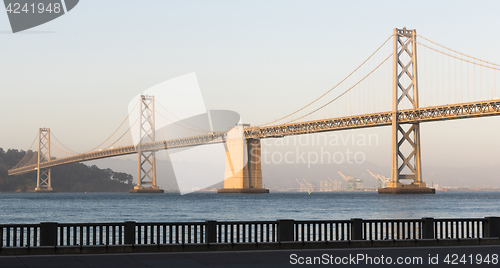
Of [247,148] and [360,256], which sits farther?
[247,148]

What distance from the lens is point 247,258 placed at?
12078 mm

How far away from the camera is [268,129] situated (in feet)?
305

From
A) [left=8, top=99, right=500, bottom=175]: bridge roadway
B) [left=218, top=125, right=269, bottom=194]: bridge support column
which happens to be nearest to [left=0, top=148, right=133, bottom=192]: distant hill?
[left=8, top=99, right=500, bottom=175]: bridge roadway

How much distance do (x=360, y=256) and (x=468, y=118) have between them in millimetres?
64935

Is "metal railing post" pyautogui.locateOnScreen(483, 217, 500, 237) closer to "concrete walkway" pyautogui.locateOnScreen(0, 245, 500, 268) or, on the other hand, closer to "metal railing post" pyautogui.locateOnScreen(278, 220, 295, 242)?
"concrete walkway" pyautogui.locateOnScreen(0, 245, 500, 268)

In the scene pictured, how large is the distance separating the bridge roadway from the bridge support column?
1521 mm

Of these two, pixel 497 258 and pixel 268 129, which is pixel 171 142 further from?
pixel 497 258

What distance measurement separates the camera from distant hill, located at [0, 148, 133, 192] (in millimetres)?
165625

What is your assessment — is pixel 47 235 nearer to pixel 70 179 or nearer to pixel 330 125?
pixel 330 125

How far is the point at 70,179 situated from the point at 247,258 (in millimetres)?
175478

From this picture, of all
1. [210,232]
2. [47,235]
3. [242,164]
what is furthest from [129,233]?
[242,164]

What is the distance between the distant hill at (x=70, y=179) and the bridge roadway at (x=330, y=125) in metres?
60.3

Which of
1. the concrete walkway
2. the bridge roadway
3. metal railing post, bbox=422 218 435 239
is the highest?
the bridge roadway

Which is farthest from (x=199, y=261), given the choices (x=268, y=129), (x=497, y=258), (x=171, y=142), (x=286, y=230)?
(x=171, y=142)
